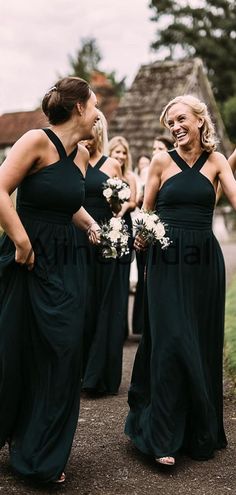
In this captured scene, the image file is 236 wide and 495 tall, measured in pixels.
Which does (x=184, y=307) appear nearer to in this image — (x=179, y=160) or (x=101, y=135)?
(x=179, y=160)

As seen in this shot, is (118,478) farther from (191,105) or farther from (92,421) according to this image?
(191,105)

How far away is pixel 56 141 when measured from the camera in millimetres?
4367

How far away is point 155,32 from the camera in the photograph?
57.5 metres

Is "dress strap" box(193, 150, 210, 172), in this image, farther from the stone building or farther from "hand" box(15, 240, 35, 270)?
the stone building

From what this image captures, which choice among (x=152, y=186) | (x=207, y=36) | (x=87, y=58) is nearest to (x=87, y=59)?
(x=87, y=58)

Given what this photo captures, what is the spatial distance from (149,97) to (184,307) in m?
19.7

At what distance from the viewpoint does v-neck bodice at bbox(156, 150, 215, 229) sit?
493cm

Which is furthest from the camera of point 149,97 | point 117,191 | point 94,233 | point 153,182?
point 149,97

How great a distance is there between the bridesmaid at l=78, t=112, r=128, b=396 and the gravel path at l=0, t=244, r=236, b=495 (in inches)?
46.8

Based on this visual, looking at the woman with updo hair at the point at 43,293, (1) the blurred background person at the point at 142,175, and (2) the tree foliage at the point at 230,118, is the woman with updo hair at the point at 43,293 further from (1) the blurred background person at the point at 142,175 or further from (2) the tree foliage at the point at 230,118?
(2) the tree foliage at the point at 230,118

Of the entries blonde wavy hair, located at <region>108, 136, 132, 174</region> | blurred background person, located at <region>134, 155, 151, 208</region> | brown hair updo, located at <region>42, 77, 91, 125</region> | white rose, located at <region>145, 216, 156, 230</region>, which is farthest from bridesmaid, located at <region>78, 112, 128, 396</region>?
blurred background person, located at <region>134, 155, 151, 208</region>

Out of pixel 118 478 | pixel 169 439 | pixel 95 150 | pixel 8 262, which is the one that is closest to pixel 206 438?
pixel 169 439

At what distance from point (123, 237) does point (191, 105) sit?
1.00 metres

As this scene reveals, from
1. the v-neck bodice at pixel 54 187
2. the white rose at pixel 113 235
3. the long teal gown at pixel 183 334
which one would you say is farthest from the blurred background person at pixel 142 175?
the v-neck bodice at pixel 54 187
